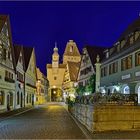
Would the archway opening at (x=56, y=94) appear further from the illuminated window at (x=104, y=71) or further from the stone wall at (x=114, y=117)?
the stone wall at (x=114, y=117)

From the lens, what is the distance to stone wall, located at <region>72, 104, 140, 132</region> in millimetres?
15852

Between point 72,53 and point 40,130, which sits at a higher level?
point 72,53

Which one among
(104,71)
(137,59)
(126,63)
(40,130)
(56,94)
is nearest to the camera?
(40,130)

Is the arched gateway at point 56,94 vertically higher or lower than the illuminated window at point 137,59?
lower

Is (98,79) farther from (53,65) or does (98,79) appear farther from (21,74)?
(53,65)

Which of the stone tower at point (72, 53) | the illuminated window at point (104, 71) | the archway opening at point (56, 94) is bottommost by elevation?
the archway opening at point (56, 94)

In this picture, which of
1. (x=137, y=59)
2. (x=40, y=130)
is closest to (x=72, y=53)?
(x=137, y=59)

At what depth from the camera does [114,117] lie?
1614 cm

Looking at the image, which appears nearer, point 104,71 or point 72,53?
point 104,71

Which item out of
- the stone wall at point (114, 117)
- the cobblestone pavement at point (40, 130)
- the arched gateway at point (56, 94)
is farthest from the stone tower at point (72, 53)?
the stone wall at point (114, 117)

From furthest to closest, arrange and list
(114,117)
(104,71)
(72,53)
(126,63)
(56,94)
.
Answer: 1. (72,53)
2. (56,94)
3. (104,71)
4. (126,63)
5. (114,117)

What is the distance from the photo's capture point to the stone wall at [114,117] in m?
15.9

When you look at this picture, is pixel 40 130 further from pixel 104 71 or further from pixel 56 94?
pixel 56 94

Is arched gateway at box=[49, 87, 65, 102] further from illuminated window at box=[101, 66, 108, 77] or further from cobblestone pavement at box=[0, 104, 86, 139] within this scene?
cobblestone pavement at box=[0, 104, 86, 139]
